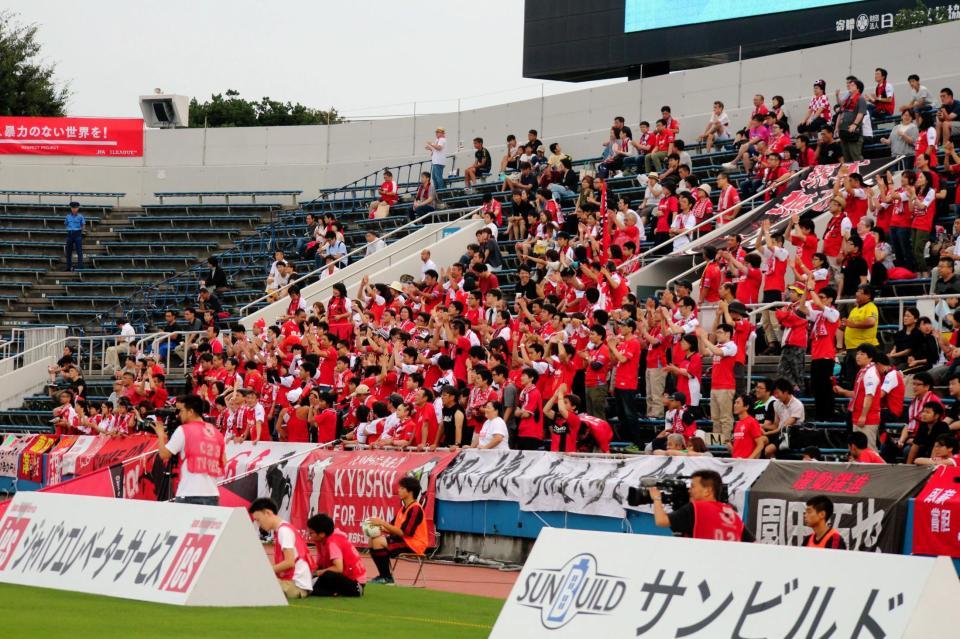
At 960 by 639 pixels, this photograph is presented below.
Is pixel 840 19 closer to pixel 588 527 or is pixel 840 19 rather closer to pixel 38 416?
pixel 588 527

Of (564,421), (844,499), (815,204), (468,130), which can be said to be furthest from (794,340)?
(468,130)

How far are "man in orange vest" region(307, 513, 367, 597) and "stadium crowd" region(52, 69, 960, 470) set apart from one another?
470 cm

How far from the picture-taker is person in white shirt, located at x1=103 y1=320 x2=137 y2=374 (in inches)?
1254

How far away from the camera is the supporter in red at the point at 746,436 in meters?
15.8

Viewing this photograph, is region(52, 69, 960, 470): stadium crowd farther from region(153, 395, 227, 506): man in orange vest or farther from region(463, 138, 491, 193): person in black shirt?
region(153, 395, 227, 506): man in orange vest

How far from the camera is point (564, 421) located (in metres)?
18.4

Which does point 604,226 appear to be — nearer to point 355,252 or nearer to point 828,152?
point 828,152

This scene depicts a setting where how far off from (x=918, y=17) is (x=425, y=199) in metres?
12.0

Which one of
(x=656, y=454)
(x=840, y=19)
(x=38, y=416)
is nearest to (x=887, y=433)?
(x=656, y=454)

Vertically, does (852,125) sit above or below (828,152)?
above

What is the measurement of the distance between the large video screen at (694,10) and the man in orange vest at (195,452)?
20645 millimetres

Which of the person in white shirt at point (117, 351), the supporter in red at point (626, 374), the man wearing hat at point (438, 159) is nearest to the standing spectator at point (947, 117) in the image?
the supporter in red at point (626, 374)

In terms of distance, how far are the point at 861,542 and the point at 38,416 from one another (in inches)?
886

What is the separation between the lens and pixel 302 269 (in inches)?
1320
